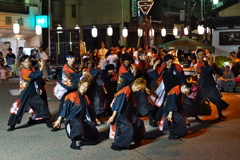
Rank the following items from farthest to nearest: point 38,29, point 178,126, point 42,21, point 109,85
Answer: point 42,21 < point 38,29 < point 109,85 < point 178,126

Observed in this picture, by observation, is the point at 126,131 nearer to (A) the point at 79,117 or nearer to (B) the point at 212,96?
(A) the point at 79,117

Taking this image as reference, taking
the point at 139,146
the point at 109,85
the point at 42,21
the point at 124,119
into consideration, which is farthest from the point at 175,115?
the point at 42,21

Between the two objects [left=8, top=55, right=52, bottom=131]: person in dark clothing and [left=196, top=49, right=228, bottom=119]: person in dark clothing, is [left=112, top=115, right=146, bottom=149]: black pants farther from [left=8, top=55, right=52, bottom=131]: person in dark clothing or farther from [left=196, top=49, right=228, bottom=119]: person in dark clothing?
[left=196, top=49, right=228, bottom=119]: person in dark clothing

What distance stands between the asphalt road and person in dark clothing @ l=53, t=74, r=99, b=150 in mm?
241

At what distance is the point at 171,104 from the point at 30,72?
321 centimetres

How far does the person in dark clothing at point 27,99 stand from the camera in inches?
363

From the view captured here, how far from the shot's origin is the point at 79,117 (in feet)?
25.5

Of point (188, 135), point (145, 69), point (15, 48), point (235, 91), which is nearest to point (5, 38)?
point (15, 48)

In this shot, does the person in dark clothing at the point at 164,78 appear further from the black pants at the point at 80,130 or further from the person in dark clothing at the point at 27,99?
the person in dark clothing at the point at 27,99

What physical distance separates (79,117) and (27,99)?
211cm

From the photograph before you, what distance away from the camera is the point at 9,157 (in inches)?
284

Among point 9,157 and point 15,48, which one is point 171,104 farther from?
point 15,48

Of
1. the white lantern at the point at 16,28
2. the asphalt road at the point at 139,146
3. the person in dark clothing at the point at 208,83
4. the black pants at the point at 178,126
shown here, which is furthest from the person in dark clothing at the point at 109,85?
the white lantern at the point at 16,28

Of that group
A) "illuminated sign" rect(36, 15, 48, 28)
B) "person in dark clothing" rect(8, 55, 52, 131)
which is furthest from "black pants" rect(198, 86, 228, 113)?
"illuminated sign" rect(36, 15, 48, 28)
